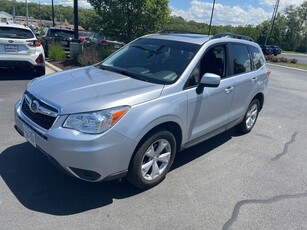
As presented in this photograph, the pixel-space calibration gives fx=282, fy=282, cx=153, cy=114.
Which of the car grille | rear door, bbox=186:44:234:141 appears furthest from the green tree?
the car grille

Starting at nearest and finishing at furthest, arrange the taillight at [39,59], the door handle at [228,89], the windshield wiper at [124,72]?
the windshield wiper at [124,72], the door handle at [228,89], the taillight at [39,59]

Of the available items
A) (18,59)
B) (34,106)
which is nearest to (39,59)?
(18,59)

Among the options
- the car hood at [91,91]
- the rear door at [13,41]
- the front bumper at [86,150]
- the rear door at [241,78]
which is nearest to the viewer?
the front bumper at [86,150]

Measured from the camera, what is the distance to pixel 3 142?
427cm

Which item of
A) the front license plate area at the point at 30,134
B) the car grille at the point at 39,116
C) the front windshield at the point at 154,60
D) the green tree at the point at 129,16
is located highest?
the green tree at the point at 129,16

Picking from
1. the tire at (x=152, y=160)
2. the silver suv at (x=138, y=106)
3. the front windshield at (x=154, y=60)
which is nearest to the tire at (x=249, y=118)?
the silver suv at (x=138, y=106)

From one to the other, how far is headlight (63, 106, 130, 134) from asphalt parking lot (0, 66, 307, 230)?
0.88 m

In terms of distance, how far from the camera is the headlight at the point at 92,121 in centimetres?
272

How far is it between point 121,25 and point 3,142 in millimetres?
8578

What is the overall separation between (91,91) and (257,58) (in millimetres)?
3621

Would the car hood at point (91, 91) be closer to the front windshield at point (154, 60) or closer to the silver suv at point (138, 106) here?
the silver suv at point (138, 106)

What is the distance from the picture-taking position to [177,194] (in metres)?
3.35

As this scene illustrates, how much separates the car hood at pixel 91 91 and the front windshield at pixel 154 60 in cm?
23

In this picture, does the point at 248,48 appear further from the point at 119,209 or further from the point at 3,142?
the point at 3,142
